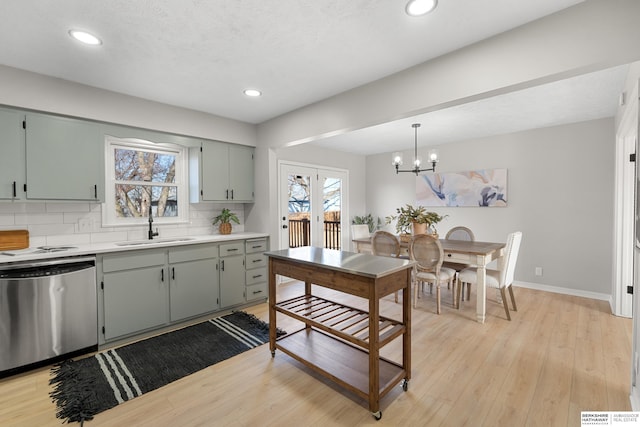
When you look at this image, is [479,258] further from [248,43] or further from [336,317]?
[248,43]

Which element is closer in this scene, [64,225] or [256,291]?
[64,225]

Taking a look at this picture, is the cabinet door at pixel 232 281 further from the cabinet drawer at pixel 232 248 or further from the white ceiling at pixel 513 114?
the white ceiling at pixel 513 114

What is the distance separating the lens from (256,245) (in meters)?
3.89

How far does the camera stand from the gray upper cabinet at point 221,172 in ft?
12.1

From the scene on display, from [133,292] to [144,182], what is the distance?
132 centimetres

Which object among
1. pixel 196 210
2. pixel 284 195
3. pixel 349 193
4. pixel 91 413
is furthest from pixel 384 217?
pixel 91 413

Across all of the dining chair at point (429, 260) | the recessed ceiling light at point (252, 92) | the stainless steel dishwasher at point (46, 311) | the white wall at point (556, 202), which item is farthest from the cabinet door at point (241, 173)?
the white wall at point (556, 202)

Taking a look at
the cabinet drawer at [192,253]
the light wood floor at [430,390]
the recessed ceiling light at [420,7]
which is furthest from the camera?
the cabinet drawer at [192,253]

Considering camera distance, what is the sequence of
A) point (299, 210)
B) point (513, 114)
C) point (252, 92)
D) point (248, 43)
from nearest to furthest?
point (248, 43)
point (252, 92)
point (513, 114)
point (299, 210)

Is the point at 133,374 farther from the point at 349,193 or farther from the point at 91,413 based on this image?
the point at 349,193

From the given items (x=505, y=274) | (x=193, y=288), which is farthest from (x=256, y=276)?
(x=505, y=274)

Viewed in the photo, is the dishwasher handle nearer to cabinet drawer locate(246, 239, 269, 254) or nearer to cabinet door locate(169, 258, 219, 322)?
cabinet door locate(169, 258, 219, 322)

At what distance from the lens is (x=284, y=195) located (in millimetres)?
4953

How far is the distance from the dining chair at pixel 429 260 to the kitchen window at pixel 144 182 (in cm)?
297
